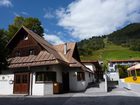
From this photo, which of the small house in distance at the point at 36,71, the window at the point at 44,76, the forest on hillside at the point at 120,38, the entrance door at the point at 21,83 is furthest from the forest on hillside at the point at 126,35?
the entrance door at the point at 21,83

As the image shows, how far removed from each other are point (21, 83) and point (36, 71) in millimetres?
2391

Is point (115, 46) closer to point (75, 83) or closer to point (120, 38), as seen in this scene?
point (120, 38)

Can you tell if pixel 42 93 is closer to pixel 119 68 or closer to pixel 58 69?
pixel 58 69

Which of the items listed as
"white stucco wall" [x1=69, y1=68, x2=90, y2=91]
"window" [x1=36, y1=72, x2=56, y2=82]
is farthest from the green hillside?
"window" [x1=36, y1=72, x2=56, y2=82]

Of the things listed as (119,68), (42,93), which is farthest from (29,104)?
(119,68)

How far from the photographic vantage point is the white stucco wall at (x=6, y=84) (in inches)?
1036

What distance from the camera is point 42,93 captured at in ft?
79.7

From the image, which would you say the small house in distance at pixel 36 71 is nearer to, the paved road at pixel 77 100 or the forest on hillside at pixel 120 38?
the paved road at pixel 77 100

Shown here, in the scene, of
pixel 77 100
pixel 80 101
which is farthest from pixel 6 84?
pixel 80 101

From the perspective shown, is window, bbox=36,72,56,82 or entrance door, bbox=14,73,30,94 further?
entrance door, bbox=14,73,30,94

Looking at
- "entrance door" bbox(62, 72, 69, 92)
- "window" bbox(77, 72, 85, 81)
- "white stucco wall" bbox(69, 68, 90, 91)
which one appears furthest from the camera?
"window" bbox(77, 72, 85, 81)

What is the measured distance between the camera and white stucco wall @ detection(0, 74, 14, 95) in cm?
2631

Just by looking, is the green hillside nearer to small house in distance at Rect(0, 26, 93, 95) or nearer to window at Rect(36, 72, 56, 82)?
small house in distance at Rect(0, 26, 93, 95)

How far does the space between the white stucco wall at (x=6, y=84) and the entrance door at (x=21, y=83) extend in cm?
77
